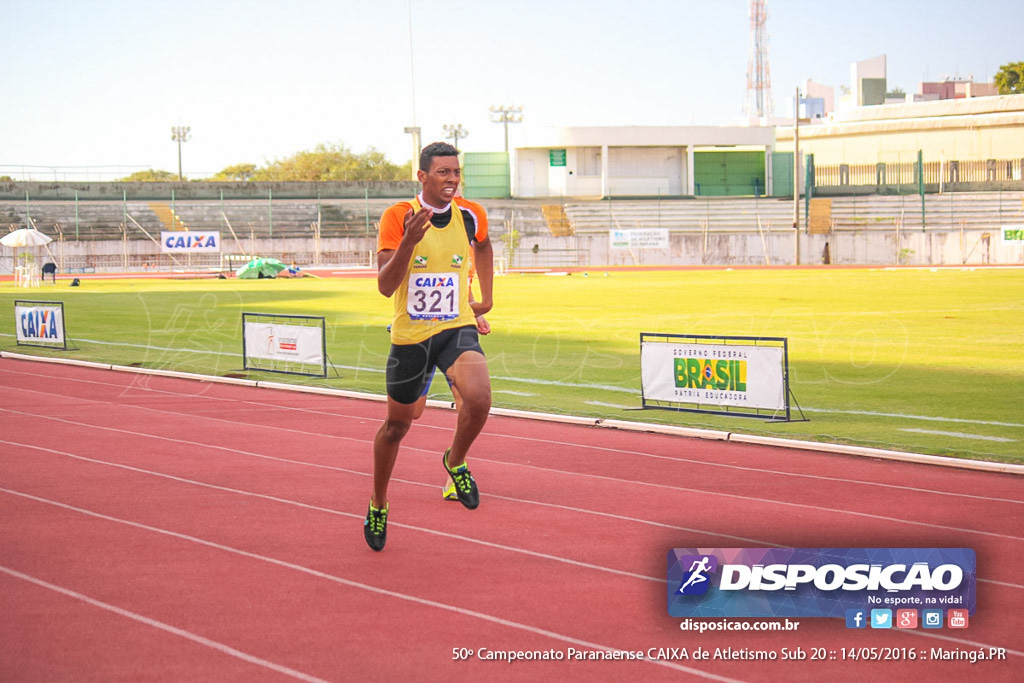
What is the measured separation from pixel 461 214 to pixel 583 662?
9.78 ft

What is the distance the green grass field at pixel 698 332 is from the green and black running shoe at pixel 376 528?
5.26m

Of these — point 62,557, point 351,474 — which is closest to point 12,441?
point 351,474

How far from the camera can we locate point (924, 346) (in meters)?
18.6

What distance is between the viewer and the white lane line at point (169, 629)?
4.60 metres

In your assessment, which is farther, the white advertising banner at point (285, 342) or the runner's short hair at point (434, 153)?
the white advertising banner at point (285, 342)

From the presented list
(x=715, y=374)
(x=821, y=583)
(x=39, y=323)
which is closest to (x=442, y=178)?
(x=821, y=583)

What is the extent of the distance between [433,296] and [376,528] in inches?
54.4

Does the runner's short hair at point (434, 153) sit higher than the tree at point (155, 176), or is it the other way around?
the tree at point (155, 176)

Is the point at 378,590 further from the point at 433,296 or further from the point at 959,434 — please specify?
the point at 959,434

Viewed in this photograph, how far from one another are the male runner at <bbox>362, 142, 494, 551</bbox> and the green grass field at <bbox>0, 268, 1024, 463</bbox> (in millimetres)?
4883

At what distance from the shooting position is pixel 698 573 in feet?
16.7

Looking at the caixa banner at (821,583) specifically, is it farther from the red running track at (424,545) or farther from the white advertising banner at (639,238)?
the white advertising banner at (639,238)

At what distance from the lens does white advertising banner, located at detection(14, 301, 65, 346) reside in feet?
66.2

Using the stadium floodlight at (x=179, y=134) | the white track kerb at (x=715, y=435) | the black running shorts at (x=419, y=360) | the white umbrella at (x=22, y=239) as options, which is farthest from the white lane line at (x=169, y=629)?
the stadium floodlight at (x=179, y=134)
